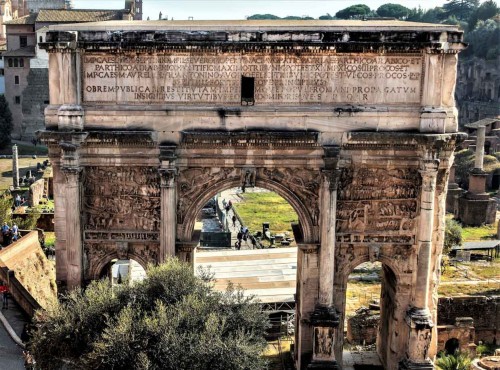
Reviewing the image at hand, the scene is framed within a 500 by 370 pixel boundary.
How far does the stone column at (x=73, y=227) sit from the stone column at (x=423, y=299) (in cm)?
827

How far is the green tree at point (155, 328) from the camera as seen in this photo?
1288 centimetres

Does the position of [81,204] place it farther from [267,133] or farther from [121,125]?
[267,133]

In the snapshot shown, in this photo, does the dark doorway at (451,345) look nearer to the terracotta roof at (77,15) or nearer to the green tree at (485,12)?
the terracotta roof at (77,15)

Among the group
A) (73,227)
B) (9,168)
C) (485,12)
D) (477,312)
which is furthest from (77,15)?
(485,12)

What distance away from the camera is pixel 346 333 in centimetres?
2205

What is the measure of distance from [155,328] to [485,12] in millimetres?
102616

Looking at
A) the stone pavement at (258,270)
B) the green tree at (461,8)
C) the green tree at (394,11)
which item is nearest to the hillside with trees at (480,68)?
the green tree at (461,8)

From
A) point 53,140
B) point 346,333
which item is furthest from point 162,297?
point 346,333

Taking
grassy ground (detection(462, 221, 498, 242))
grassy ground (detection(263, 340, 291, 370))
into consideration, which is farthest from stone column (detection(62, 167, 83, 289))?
grassy ground (detection(462, 221, 498, 242))

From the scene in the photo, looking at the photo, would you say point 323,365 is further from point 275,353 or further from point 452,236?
point 452,236

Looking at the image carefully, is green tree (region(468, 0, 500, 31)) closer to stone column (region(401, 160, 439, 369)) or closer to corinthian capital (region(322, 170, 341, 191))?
stone column (region(401, 160, 439, 369))

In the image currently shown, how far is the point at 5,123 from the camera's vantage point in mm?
62250

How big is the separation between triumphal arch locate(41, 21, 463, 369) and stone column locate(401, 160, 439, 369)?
32 mm

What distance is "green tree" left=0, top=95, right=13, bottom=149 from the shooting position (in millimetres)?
61625
